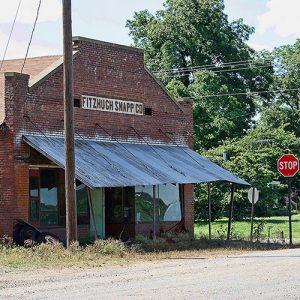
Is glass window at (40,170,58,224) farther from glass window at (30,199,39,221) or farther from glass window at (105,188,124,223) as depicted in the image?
glass window at (105,188,124,223)

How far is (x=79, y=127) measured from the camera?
98.2ft

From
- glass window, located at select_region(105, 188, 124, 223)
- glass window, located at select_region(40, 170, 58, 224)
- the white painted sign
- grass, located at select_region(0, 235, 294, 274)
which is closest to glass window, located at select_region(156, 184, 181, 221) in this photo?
glass window, located at select_region(105, 188, 124, 223)

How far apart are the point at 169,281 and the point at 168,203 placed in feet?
55.8

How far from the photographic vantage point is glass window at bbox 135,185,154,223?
32531 millimetres

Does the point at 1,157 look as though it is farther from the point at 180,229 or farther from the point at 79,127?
the point at 180,229

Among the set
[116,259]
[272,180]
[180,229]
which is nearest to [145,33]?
[272,180]

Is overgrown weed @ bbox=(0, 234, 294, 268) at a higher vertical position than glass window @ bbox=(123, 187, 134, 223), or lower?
lower

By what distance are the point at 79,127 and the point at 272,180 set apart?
95.7 ft

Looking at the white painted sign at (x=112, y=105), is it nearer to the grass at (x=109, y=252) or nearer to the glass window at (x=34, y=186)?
the glass window at (x=34, y=186)

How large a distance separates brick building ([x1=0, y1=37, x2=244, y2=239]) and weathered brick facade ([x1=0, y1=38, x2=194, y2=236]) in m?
0.03

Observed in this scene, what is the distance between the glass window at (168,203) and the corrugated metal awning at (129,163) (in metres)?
1.40

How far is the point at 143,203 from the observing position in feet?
108

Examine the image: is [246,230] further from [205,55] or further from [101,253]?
[205,55]

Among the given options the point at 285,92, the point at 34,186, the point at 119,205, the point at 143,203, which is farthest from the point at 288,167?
the point at 285,92
